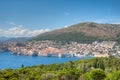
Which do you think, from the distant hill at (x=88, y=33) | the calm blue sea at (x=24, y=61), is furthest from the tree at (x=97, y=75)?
the distant hill at (x=88, y=33)

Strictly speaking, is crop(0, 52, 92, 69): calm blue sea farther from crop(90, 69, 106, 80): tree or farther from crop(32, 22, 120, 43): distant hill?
crop(32, 22, 120, 43): distant hill

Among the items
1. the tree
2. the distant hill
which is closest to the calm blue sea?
the tree

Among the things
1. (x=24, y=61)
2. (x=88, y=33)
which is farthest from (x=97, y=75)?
(x=88, y=33)

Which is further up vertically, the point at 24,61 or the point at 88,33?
the point at 88,33

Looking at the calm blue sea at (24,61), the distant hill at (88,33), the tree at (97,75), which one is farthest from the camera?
the distant hill at (88,33)

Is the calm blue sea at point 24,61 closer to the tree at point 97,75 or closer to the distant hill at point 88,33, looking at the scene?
the tree at point 97,75

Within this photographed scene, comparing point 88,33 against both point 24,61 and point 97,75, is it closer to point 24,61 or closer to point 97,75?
point 24,61

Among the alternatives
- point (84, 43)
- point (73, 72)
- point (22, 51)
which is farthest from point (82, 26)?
point (73, 72)

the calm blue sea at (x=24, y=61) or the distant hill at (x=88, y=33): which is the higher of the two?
the distant hill at (x=88, y=33)

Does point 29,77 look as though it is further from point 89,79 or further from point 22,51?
point 22,51
